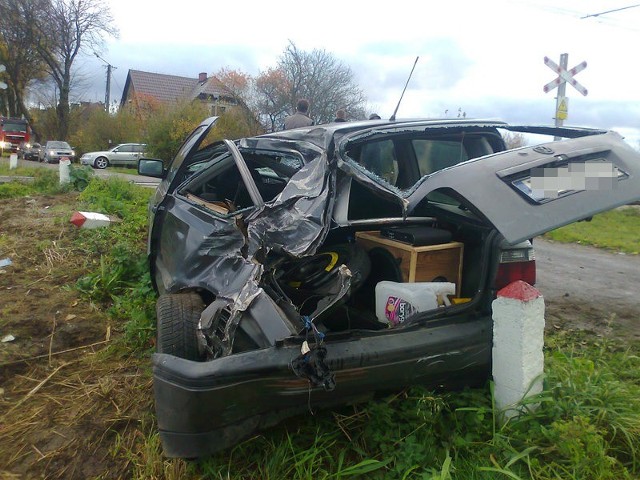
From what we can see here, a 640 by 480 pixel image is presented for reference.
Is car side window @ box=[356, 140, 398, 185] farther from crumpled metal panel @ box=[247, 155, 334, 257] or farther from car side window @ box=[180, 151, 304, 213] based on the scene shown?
crumpled metal panel @ box=[247, 155, 334, 257]

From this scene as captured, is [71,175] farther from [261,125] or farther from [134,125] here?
[134,125]

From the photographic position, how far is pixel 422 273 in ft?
9.00

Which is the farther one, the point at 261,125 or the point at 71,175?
the point at 261,125

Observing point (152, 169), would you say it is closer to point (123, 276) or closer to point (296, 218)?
point (123, 276)

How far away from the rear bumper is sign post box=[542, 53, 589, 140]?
8.87m

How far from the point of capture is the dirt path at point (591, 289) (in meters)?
4.08

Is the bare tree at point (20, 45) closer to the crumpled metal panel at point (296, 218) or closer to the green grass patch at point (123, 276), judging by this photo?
the green grass patch at point (123, 276)

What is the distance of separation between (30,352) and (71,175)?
311 inches

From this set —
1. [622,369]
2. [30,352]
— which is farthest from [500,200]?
[30,352]

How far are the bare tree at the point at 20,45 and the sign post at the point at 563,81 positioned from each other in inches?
1282

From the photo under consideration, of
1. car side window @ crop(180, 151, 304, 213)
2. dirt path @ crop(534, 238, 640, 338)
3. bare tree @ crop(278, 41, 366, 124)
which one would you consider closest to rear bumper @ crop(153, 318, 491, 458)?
car side window @ crop(180, 151, 304, 213)

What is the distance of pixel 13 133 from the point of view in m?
30.8

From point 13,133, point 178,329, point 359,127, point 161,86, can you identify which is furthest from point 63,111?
point 178,329

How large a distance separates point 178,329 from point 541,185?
1822mm
